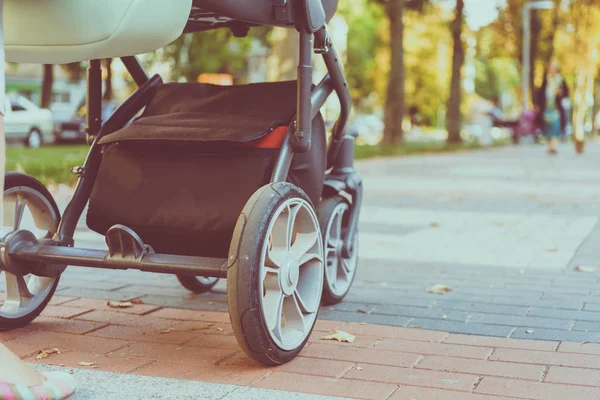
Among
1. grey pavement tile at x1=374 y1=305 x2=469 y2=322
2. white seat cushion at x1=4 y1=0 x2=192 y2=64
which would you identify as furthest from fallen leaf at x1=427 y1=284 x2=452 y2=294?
Result: white seat cushion at x1=4 y1=0 x2=192 y2=64

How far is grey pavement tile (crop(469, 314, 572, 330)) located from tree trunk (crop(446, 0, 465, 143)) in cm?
2416

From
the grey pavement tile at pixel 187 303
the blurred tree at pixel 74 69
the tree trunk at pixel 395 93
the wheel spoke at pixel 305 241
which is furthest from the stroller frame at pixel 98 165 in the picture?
the blurred tree at pixel 74 69

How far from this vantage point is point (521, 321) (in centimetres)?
401

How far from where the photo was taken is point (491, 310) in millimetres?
4246

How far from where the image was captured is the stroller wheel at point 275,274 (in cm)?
303

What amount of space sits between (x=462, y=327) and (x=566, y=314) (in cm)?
55

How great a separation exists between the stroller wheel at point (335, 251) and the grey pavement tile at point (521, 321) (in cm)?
64

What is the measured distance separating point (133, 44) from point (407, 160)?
1513 cm

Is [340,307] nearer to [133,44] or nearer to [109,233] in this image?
[109,233]

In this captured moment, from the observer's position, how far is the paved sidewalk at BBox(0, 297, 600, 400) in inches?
117

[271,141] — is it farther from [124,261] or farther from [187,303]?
[187,303]

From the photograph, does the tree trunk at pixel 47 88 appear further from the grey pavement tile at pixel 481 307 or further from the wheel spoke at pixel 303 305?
Answer: the wheel spoke at pixel 303 305

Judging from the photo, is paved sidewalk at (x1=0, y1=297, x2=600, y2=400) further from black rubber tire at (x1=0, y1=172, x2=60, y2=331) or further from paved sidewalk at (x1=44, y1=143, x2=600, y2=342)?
paved sidewalk at (x1=44, y1=143, x2=600, y2=342)

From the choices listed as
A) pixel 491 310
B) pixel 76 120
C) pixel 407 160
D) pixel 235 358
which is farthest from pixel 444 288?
pixel 76 120
